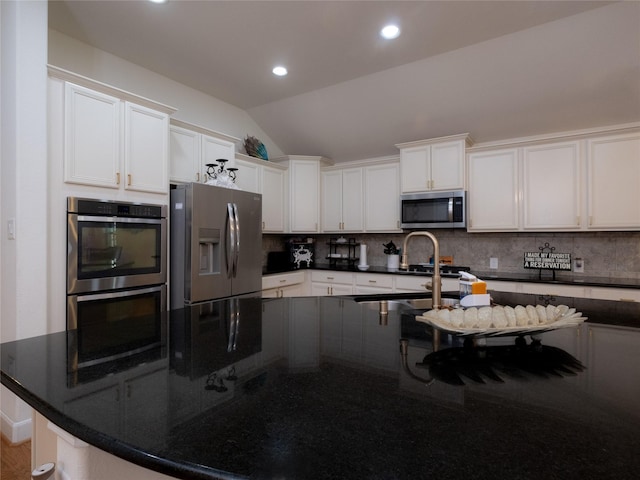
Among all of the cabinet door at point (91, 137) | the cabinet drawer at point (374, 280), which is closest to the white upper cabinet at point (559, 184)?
the cabinet drawer at point (374, 280)

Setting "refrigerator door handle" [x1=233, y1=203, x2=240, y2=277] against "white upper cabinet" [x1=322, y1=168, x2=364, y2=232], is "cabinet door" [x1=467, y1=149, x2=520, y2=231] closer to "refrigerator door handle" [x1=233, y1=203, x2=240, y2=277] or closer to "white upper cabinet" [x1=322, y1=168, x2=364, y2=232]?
"white upper cabinet" [x1=322, y1=168, x2=364, y2=232]

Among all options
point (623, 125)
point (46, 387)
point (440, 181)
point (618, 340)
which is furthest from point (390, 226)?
point (46, 387)

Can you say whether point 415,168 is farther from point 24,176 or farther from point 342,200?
point 24,176

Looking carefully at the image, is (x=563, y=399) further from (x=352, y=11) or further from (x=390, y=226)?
(x=390, y=226)

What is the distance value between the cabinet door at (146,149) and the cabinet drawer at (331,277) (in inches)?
86.7

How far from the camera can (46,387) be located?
720mm

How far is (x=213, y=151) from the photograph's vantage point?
3.49 m

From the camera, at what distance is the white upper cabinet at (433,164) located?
3.74m

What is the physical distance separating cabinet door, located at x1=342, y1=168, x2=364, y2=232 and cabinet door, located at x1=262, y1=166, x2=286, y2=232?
2.67ft

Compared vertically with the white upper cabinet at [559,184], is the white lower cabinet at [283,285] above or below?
below

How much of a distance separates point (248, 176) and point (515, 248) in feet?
10.2

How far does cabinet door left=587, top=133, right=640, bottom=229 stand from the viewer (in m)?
3.07

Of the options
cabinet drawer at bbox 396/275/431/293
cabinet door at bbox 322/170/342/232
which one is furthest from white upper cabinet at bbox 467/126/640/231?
cabinet door at bbox 322/170/342/232

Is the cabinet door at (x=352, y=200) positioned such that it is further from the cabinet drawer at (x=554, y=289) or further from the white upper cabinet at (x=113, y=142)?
the white upper cabinet at (x=113, y=142)
